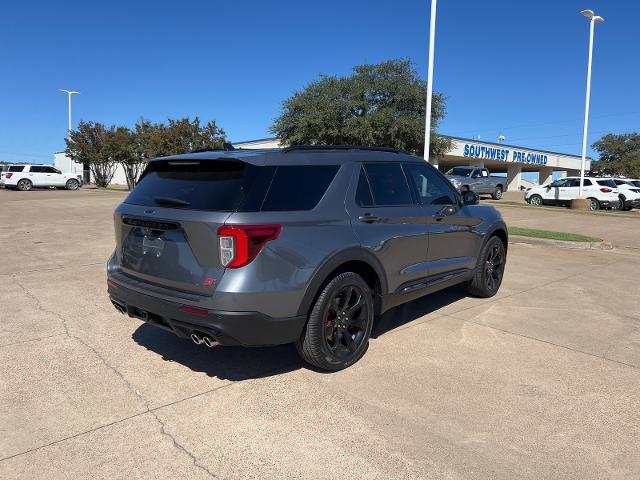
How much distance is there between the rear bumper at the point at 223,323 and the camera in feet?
10.9

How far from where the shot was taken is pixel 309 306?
11.9 ft

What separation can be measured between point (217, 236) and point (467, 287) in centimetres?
398

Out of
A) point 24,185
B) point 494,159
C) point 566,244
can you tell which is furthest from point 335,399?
point 494,159

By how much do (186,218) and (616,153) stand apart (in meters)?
80.2

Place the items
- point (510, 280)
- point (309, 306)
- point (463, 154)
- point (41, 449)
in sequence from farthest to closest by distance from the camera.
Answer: point (463, 154) → point (510, 280) → point (309, 306) → point (41, 449)

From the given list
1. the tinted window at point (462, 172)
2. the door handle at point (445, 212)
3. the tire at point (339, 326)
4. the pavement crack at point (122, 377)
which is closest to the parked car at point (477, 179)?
the tinted window at point (462, 172)

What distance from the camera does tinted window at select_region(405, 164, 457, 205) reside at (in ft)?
16.6

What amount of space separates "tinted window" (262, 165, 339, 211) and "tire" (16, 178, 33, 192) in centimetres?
3659

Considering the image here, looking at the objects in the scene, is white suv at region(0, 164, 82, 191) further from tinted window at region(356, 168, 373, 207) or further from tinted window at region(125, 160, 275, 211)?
tinted window at region(356, 168, 373, 207)

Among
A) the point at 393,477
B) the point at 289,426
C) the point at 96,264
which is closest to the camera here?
the point at 393,477

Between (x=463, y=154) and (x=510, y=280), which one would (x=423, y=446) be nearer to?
(x=510, y=280)

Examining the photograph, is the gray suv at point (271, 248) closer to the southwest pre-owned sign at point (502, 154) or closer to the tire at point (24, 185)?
the tire at point (24, 185)

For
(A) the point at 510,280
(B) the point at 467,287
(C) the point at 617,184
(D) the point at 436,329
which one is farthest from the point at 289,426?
(C) the point at 617,184

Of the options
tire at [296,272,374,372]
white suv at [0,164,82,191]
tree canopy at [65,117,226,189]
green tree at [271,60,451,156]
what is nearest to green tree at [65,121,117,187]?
tree canopy at [65,117,226,189]
